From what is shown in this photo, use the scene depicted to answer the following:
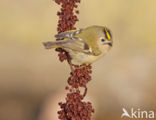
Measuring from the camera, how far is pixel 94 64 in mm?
10047

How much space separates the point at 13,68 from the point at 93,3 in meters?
2.70

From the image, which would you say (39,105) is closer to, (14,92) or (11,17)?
(14,92)

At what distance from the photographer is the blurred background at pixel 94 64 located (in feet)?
30.9

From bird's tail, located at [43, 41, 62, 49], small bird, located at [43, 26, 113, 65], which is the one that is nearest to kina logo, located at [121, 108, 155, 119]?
small bird, located at [43, 26, 113, 65]

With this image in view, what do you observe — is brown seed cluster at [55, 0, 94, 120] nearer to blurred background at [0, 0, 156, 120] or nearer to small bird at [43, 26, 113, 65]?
small bird at [43, 26, 113, 65]

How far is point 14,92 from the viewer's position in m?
9.54

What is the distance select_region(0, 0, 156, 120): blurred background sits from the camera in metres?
9.41

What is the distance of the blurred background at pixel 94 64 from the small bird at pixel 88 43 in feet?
16.9

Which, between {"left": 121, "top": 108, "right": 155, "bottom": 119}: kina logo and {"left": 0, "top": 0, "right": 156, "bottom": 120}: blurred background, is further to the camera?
{"left": 0, "top": 0, "right": 156, "bottom": 120}: blurred background

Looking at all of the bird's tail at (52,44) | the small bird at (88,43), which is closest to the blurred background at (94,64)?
the small bird at (88,43)

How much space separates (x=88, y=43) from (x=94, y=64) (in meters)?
6.05

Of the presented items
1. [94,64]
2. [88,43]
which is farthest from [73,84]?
[94,64]

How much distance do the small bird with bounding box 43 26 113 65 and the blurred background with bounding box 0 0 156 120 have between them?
5.14m

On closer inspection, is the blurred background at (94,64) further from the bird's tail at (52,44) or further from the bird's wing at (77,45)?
the bird's tail at (52,44)
